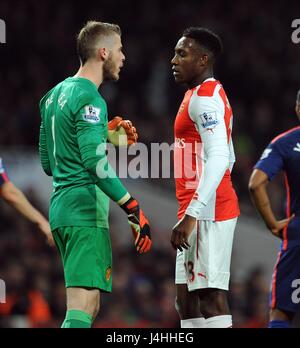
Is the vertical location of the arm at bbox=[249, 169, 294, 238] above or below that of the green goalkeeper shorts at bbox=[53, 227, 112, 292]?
above

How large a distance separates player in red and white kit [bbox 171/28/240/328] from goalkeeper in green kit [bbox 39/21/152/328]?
37cm

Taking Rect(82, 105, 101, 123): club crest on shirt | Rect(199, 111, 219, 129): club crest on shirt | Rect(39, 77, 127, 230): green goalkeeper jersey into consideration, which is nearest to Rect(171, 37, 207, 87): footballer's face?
Rect(199, 111, 219, 129): club crest on shirt

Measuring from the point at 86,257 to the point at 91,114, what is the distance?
2.63ft

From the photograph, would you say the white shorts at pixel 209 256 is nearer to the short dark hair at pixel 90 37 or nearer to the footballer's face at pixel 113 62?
the footballer's face at pixel 113 62

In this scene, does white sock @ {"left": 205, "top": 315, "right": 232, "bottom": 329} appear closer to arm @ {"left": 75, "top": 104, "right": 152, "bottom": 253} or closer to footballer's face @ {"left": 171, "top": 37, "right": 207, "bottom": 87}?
arm @ {"left": 75, "top": 104, "right": 152, "bottom": 253}

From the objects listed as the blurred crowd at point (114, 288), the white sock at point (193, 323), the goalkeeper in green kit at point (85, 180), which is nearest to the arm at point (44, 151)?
the goalkeeper in green kit at point (85, 180)

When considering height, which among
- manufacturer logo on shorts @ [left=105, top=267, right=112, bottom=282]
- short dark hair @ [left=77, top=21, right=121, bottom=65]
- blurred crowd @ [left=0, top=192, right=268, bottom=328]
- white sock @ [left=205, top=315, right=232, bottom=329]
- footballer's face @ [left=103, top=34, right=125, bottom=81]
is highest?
short dark hair @ [left=77, top=21, right=121, bottom=65]

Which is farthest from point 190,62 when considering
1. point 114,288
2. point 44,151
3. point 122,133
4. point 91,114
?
point 114,288

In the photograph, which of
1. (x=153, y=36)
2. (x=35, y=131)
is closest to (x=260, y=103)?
(x=153, y=36)

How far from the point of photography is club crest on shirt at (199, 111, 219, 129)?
5.72 m

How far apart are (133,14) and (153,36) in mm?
654

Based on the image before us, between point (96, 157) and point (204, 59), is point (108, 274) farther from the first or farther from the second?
point (204, 59)
